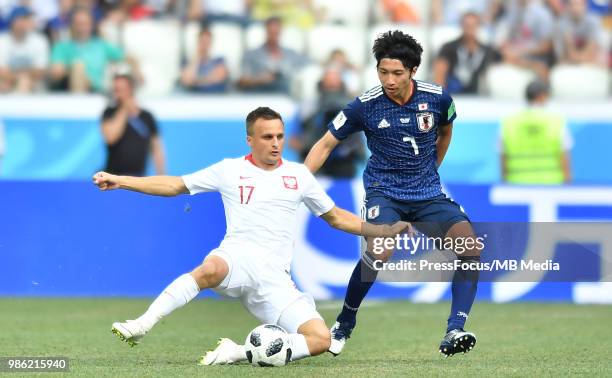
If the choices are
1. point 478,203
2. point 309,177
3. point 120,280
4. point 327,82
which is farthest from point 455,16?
point 309,177

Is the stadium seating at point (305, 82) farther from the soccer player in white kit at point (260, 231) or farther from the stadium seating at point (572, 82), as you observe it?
the soccer player in white kit at point (260, 231)

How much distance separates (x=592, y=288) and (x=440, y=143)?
451 cm

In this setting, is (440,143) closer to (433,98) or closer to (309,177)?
(433,98)

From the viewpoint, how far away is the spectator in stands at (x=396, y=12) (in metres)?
17.1

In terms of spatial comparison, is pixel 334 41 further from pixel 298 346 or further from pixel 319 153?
pixel 298 346

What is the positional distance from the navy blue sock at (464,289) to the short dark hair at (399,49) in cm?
132

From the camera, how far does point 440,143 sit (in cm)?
889

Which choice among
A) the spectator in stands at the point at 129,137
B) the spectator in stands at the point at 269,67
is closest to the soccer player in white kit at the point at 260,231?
the spectator in stands at the point at 129,137

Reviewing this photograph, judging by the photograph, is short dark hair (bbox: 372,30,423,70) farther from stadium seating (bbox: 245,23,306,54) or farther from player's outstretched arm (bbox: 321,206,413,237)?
stadium seating (bbox: 245,23,306,54)

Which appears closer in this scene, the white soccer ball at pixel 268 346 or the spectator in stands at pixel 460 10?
the white soccer ball at pixel 268 346

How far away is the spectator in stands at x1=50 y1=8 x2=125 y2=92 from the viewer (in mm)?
16297

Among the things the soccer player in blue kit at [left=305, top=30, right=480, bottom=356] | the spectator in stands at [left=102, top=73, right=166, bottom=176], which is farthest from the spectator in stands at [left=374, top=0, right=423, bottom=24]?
the soccer player in blue kit at [left=305, top=30, right=480, bottom=356]

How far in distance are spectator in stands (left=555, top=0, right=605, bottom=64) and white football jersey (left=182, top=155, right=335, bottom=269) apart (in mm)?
9760

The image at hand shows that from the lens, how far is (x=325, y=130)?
1512cm
